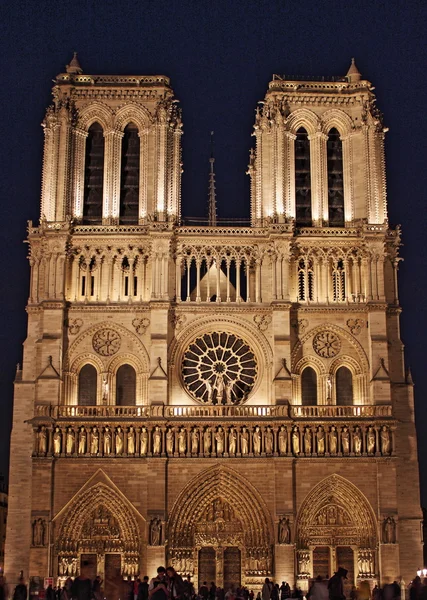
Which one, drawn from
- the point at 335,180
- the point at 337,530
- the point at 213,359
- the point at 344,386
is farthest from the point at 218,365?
the point at 335,180

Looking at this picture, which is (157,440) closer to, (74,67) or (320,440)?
(320,440)

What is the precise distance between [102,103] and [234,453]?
15915mm

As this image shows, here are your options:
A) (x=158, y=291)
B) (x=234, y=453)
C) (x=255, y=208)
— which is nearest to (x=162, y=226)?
(x=158, y=291)

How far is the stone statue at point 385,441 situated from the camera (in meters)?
41.3

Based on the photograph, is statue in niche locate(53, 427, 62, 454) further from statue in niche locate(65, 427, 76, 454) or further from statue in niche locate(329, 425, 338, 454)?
statue in niche locate(329, 425, 338, 454)

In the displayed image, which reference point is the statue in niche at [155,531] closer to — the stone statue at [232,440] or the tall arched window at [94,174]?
the stone statue at [232,440]

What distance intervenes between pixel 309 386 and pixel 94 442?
29.2ft

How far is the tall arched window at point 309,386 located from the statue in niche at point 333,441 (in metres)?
1.97

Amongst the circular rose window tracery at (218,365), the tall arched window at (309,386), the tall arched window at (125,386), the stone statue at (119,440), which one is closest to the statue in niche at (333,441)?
the tall arched window at (309,386)

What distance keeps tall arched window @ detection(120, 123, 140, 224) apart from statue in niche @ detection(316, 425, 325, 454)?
38.2 ft

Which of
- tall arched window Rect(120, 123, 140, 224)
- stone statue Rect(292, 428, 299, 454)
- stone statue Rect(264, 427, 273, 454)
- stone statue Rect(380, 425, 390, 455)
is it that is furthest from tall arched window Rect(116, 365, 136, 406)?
stone statue Rect(380, 425, 390, 455)

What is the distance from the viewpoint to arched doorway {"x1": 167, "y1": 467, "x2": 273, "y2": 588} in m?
40.6

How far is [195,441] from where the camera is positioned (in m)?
41.2

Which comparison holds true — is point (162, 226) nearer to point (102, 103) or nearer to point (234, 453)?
point (102, 103)
